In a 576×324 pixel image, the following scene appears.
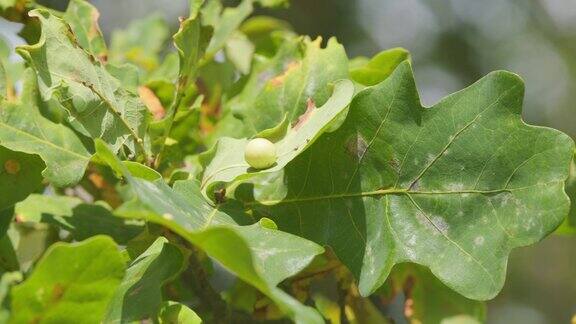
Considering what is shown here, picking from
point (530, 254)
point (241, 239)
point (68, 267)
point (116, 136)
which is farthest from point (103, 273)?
point (530, 254)

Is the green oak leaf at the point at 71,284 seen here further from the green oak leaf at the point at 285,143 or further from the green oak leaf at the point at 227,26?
the green oak leaf at the point at 227,26

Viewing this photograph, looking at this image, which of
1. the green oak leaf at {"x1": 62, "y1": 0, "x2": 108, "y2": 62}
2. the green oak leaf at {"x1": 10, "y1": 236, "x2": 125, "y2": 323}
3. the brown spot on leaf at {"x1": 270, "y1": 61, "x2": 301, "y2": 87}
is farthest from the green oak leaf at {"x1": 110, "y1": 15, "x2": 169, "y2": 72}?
the green oak leaf at {"x1": 10, "y1": 236, "x2": 125, "y2": 323}

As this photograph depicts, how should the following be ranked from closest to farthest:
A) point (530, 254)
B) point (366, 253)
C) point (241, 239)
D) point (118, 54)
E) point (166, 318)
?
1. point (241, 239)
2. point (166, 318)
3. point (366, 253)
4. point (118, 54)
5. point (530, 254)

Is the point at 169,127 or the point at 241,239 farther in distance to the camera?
the point at 169,127

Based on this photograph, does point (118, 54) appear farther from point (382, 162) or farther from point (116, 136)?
point (382, 162)

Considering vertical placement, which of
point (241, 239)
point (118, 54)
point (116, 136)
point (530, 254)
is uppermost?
point (241, 239)

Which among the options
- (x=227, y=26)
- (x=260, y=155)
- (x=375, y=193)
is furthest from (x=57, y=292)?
(x=227, y=26)

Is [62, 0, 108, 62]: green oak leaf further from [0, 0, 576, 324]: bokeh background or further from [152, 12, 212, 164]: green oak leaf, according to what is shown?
[0, 0, 576, 324]: bokeh background

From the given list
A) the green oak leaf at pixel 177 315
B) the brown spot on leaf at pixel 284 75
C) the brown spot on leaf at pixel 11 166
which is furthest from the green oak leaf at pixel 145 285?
the brown spot on leaf at pixel 284 75
